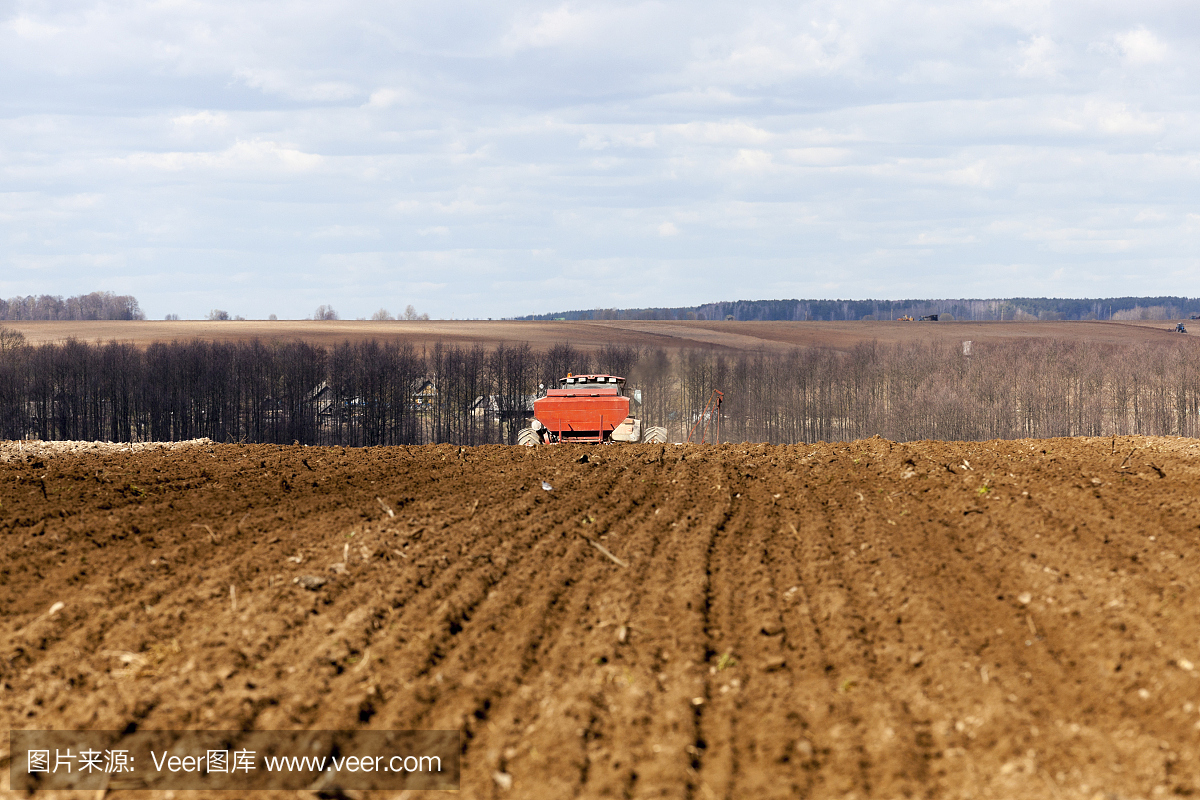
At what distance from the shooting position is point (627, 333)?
108 metres

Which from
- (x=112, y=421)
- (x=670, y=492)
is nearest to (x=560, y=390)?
(x=670, y=492)

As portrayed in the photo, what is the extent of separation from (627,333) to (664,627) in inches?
4013

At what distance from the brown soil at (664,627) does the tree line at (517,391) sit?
5093 cm

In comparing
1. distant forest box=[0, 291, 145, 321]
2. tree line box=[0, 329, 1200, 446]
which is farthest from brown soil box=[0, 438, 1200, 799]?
distant forest box=[0, 291, 145, 321]

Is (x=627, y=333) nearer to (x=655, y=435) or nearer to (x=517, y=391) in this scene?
(x=517, y=391)

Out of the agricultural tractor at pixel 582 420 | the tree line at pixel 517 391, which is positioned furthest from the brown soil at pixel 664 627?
the tree line at pixel 517 391

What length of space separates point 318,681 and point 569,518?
4.91 metres

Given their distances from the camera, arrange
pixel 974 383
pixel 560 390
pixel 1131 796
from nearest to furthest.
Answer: pixel 1131 796
pixel 560 390
pixel 974 383

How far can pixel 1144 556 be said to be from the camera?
8258 mm

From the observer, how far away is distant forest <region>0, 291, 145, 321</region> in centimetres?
15125

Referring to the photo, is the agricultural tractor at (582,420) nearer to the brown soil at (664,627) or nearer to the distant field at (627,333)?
the brown soil at (664,627)

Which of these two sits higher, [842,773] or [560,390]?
[560,390]

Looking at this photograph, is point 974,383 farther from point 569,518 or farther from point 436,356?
point 569,518

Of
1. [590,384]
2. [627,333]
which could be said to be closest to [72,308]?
[627,333]
